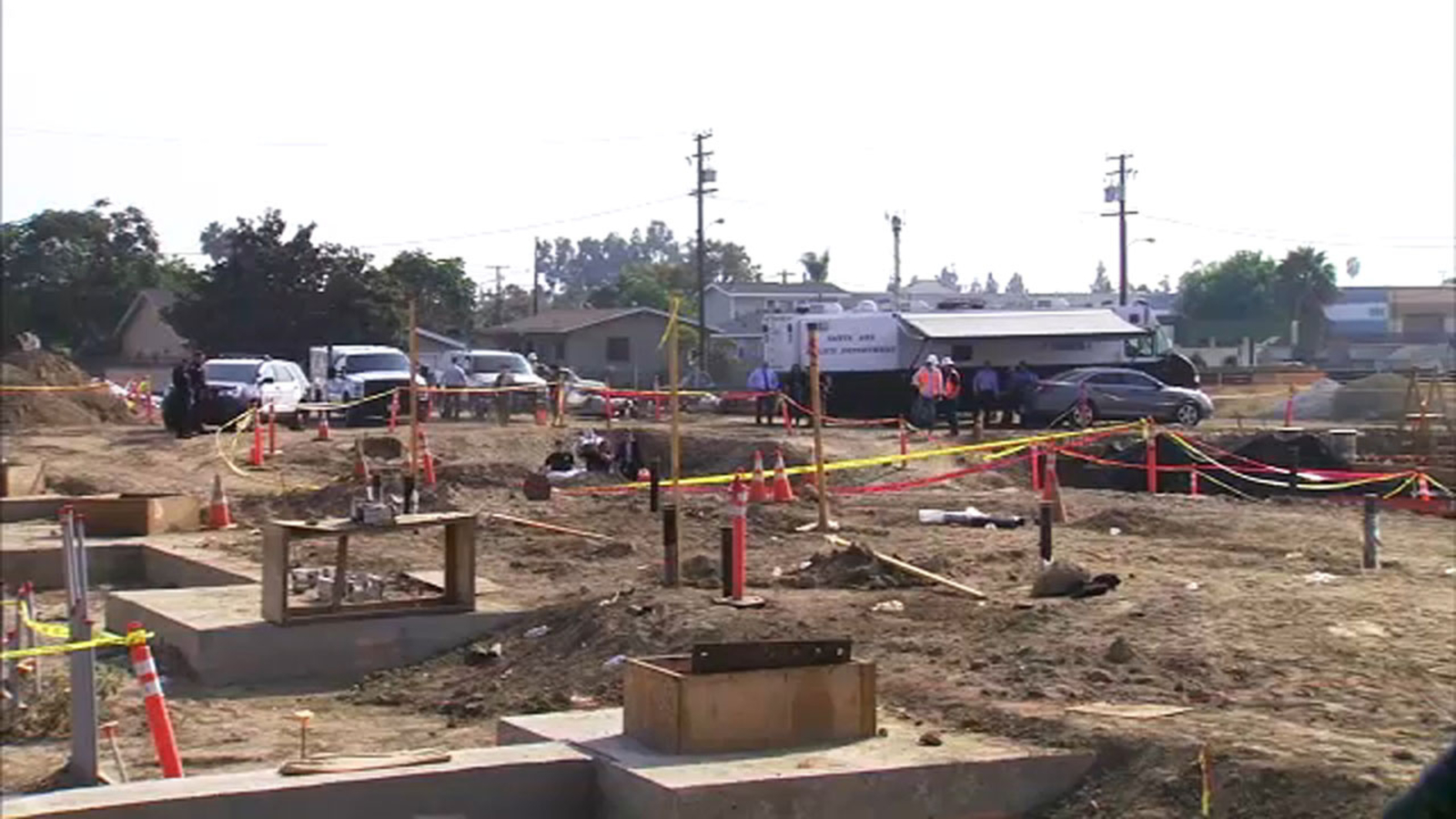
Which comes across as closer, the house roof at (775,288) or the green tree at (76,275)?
Answer: the green tree at (76,275)

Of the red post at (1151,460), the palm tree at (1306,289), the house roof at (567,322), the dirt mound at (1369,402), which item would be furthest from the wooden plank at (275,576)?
the palm tree at (1306,289)

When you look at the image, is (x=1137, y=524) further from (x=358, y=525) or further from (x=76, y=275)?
(x=76, y=275)

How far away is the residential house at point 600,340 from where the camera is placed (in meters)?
76.9

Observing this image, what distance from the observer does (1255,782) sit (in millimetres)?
7832

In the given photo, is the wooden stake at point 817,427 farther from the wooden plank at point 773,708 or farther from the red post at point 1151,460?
the red post at point 1151,460

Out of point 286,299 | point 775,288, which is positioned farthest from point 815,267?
point 286,299

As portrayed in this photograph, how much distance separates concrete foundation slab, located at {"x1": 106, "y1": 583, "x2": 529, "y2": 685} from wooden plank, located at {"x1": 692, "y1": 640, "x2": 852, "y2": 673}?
531cm

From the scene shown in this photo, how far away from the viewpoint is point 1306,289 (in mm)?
107000

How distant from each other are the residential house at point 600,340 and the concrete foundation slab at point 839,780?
221ft

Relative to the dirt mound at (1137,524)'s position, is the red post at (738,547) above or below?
above

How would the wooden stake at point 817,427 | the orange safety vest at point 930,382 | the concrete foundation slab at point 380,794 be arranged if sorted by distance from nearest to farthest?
the concrete foundation slab at point 380,794, the wooden stake at point 817,427, the orange safety vest at point 930,382

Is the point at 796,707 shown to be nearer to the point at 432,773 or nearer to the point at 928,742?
the point at 928,742

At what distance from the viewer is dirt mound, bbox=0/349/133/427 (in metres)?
42.8

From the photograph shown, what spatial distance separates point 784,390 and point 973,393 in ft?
Answer: 14.2
